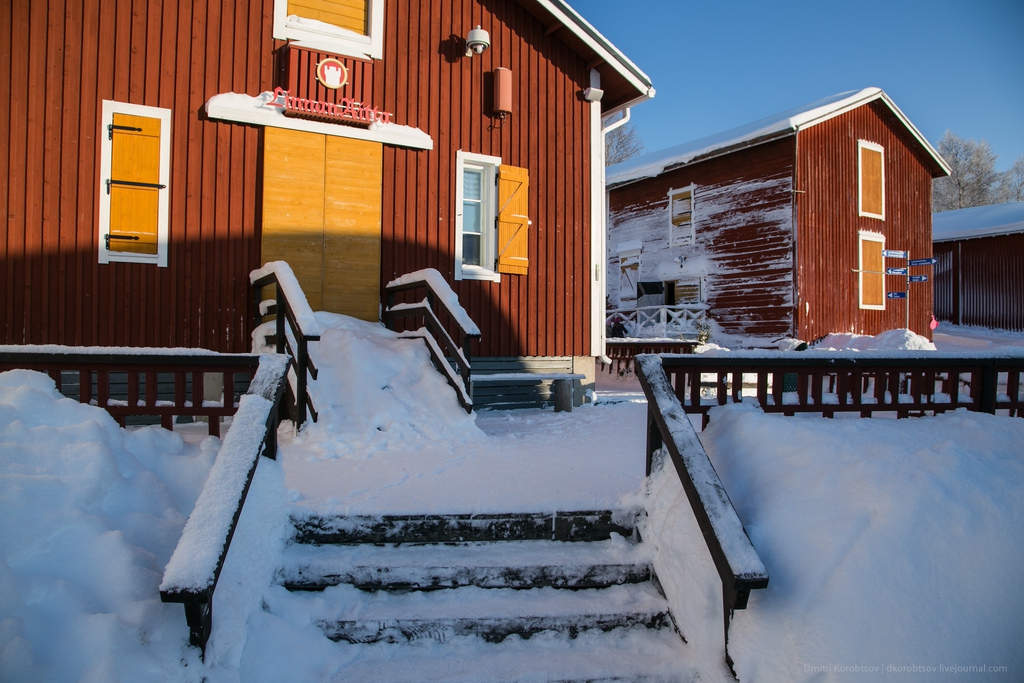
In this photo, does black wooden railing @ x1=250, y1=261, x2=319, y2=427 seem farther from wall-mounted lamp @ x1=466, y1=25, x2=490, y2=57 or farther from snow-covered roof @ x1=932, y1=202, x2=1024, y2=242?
snow-covered roof @ x1=932, y1=202, x2=1024, y2=242

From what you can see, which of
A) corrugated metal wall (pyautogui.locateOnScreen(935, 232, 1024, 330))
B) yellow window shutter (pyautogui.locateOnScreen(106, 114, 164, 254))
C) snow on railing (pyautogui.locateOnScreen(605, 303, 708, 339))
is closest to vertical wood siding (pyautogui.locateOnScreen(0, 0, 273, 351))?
yellow window shutter (pyautogui.locateOnScreen(106, 114, 164, 254))

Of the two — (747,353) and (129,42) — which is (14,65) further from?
(747,353)

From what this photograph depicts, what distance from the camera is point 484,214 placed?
781 cm

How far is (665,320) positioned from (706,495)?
14.1 metres

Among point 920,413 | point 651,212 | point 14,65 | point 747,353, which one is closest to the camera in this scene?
point 747,353

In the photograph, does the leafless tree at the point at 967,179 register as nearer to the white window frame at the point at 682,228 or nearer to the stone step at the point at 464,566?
the white window frame at the point at 682,228

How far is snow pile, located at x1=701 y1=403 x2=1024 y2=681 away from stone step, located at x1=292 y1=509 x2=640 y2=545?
710 mm

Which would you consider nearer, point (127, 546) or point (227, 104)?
point (127, 546)

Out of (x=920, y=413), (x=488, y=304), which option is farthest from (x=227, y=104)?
(x=920, y=413)

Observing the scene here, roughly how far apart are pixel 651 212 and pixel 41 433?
16.9 meters

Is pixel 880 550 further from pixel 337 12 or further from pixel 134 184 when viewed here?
pixel 337 12

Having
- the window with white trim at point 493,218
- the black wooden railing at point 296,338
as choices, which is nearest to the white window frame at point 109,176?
the black wooden railing at point 296,338

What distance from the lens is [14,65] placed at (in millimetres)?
5848

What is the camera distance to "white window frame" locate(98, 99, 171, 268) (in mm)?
6086
